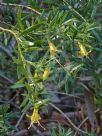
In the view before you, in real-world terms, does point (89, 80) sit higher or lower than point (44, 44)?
lower

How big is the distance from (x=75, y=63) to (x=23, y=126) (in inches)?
35.6

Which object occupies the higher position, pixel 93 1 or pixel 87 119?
pixel 93 1

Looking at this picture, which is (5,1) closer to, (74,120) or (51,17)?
(51,17)

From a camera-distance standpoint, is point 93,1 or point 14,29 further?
point 93,1

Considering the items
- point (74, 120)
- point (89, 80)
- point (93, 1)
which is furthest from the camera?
point (74, 120)

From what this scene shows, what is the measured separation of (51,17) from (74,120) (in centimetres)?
126

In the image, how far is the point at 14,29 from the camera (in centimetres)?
104

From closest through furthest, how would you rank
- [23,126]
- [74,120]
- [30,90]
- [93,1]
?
[30,90] < [93,1] < [23,126] < [74,120]

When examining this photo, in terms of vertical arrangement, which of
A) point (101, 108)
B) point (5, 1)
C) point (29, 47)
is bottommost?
point (101, 108)

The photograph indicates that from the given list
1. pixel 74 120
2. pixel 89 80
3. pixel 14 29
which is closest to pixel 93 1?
pixel 14 29

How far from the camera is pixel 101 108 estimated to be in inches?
75.2

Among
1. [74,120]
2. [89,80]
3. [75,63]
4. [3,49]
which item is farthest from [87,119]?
[75,63]

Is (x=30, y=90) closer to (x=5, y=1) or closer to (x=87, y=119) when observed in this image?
(x=5, y=1)

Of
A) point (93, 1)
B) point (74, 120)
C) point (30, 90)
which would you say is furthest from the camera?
point (74, 120)
